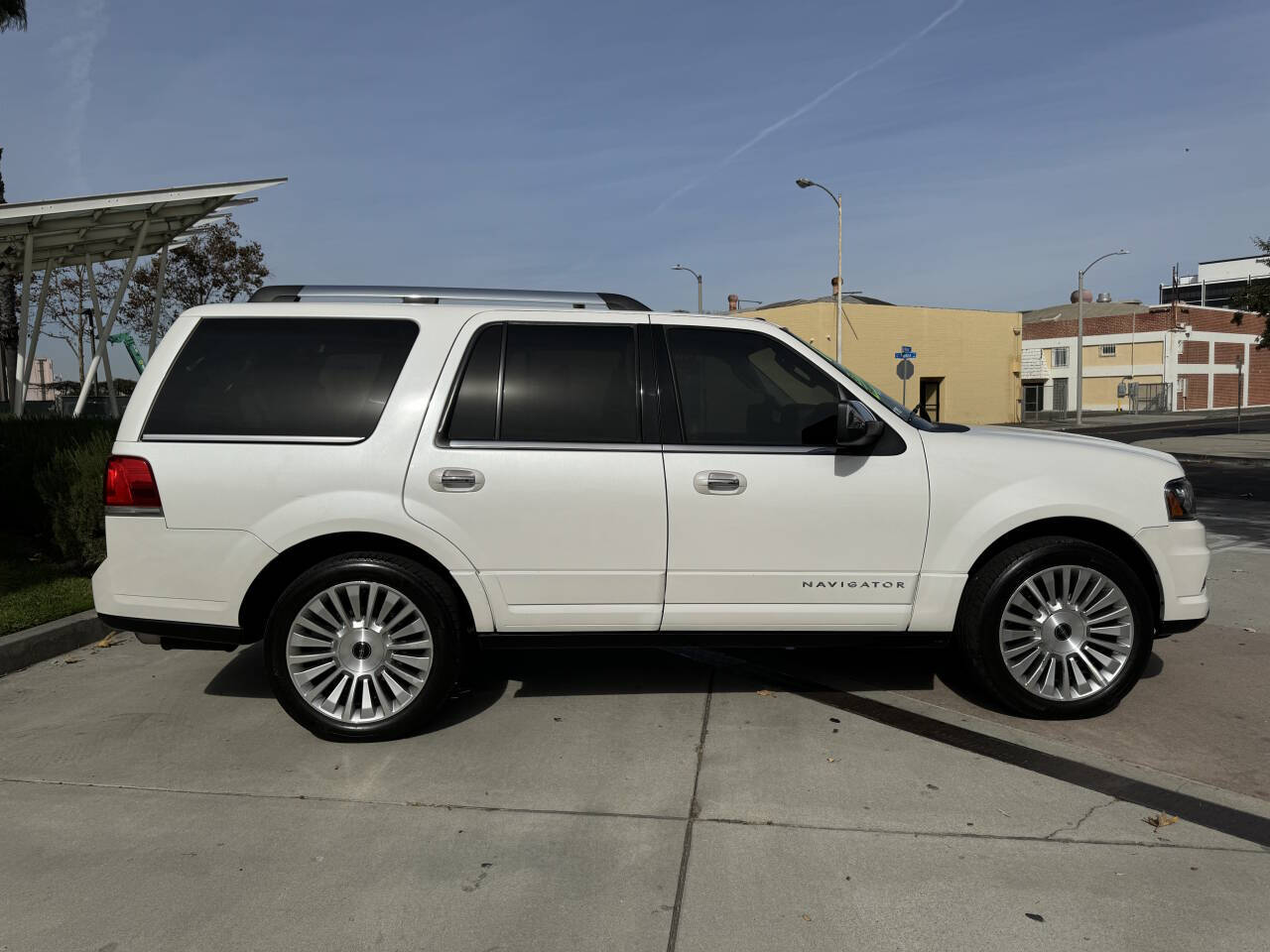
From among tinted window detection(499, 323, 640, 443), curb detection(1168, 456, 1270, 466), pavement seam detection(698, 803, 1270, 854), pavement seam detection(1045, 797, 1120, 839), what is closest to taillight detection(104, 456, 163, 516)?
tinted window detection(499, 323, 640, 443)

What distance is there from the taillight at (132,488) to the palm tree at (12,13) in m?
19.6

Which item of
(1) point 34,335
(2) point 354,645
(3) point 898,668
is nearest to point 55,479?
(2) point 354,645

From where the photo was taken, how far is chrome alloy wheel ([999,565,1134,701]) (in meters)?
4.43

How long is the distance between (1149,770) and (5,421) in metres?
9.65

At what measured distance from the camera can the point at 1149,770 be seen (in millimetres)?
3961

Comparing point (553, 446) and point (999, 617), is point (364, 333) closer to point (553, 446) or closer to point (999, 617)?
point (553, 446)

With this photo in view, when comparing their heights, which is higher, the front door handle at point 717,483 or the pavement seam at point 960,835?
the front door handle at point 717,483

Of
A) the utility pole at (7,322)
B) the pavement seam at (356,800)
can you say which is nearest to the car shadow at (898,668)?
the pavement seam at (356,800)

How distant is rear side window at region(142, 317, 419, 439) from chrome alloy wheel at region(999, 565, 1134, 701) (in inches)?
122

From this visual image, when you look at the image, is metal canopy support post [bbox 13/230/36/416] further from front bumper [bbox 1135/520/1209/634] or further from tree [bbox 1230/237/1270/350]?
tree [bbox 1230/237/1270/350]

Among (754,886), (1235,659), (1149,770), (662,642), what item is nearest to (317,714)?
(662,642)

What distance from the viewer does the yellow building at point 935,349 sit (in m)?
44.0

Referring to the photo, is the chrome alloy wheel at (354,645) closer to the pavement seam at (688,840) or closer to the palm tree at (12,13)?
the pavement seam at (688,840)

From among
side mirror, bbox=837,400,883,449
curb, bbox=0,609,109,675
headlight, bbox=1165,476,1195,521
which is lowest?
curb, bbox=0,609,109,675
